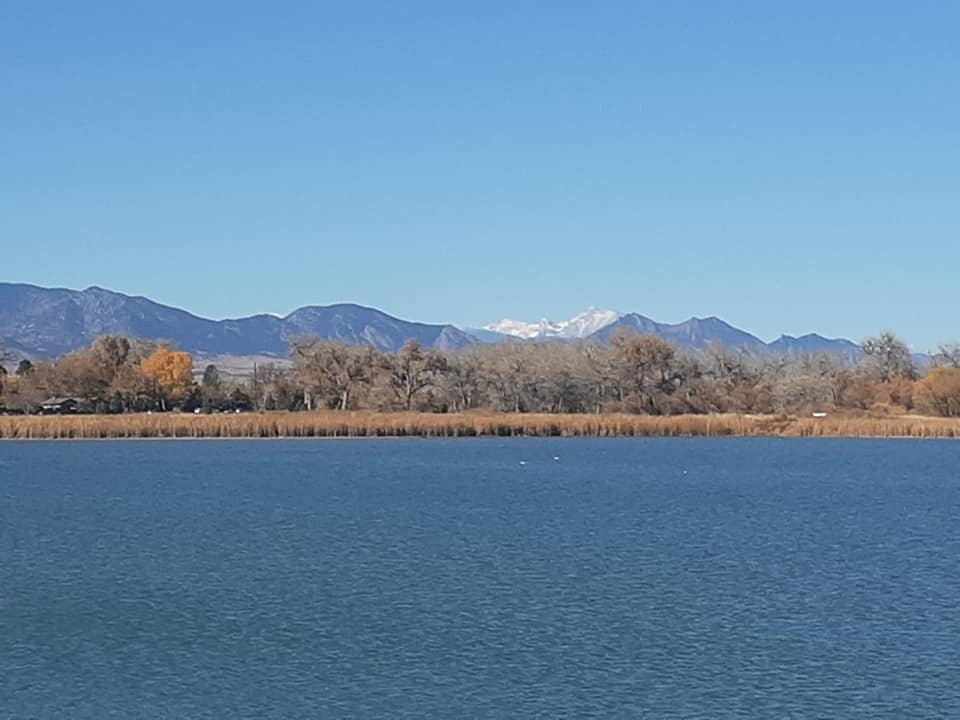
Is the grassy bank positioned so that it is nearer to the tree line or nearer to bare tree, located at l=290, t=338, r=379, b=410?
the tree line

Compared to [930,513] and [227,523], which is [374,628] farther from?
[930,513]

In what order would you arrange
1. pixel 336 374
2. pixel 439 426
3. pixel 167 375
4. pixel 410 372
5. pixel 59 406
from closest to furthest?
pixel 439 426, pixel 59 406, pixel 336 374, pixel 410 372, pixel 167 375

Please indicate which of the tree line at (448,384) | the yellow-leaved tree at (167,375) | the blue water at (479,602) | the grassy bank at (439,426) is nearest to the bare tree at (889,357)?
the tree line at (448,384)

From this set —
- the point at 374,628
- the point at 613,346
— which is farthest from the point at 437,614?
the point at 613,346

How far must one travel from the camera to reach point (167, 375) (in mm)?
103312

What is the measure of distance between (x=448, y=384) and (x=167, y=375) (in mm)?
21356

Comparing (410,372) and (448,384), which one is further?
(448,384)

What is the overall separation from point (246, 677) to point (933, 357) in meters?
124

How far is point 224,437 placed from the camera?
254 ft

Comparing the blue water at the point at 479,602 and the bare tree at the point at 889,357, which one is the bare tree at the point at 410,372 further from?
the blue water at the point at 479,602

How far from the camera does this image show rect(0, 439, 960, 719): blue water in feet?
53.6

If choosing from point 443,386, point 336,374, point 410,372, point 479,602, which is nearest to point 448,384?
point 443,386

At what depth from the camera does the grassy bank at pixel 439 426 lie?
78312 mm

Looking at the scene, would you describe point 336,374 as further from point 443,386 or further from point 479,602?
point 479,602
